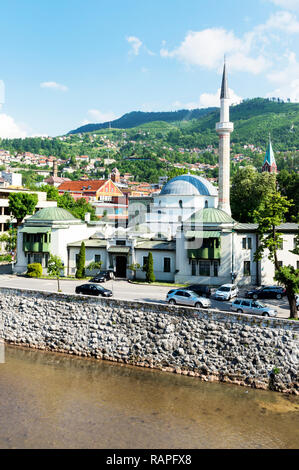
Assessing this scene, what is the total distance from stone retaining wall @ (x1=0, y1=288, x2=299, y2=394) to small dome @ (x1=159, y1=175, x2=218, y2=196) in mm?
24716

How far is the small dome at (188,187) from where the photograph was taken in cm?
4634

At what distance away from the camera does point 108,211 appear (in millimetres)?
83625

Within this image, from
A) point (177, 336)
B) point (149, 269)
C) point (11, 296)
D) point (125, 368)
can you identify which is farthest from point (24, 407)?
point (149, 269)

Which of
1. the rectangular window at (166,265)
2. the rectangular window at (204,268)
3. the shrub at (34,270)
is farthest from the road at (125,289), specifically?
the rectangular window at (204,268)

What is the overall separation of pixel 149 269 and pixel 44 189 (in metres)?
50.8

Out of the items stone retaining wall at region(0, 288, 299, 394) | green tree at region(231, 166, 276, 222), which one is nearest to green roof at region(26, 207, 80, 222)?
stone retaining wall at region(0, 288, 299, 394)

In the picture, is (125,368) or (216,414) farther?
(125,368)

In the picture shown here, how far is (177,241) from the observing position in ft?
112

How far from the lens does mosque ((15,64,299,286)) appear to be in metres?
32.8

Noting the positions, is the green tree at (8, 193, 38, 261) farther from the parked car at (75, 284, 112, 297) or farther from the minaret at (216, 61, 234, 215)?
the parked car at (75, 284, 112, 297)

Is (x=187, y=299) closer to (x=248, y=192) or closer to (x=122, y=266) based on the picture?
(x=122, y=266)

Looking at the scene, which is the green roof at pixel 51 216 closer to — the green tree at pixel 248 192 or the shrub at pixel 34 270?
the shrub at pixel 34 270

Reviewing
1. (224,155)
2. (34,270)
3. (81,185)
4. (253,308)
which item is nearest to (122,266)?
(34,270)
